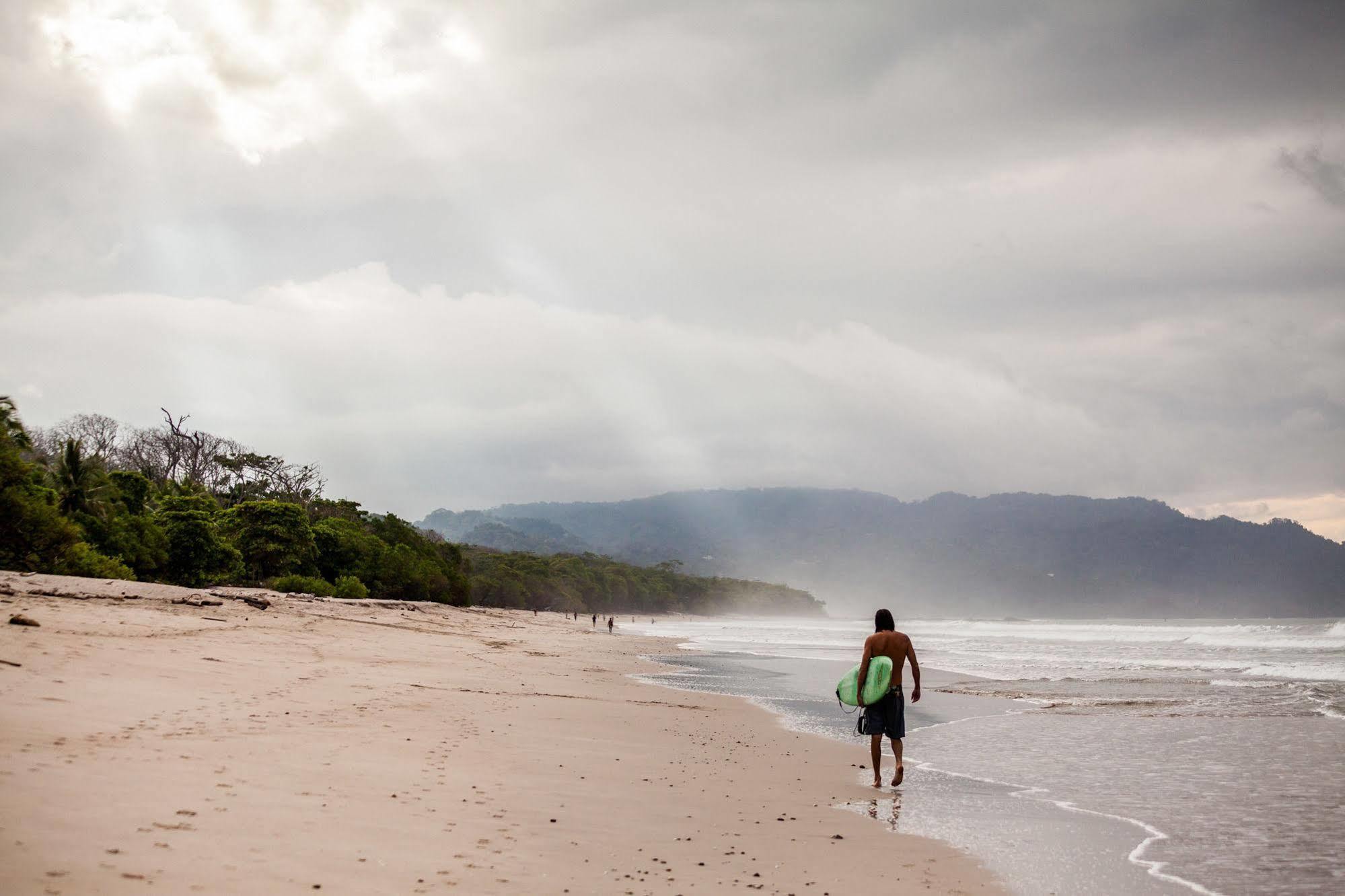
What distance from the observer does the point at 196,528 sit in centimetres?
3866

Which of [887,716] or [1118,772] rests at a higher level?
[887,716]

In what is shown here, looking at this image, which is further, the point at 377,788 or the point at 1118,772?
the point at 1118,772

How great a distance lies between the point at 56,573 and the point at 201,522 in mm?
13017

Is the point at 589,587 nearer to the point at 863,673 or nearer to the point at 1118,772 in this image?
the point at 1118,772

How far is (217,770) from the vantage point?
21.4 ft

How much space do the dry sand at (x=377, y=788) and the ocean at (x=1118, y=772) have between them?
91cm

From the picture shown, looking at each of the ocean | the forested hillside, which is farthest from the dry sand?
the forested hillside

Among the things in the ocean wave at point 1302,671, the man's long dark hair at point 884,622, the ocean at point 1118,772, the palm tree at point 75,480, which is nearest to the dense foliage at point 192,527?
the palm tree at point 75,480

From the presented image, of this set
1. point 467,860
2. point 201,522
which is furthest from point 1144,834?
point 201,522

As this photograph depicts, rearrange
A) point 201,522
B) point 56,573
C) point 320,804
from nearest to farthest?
point 320,804, point 56,573, point 201,522

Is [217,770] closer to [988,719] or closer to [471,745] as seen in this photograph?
[471,745]

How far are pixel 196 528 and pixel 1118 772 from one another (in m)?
40.6

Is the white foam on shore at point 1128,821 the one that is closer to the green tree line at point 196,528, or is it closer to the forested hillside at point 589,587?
the green tree line at point 196,528

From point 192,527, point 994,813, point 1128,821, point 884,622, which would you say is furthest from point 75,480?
point 1128,821
